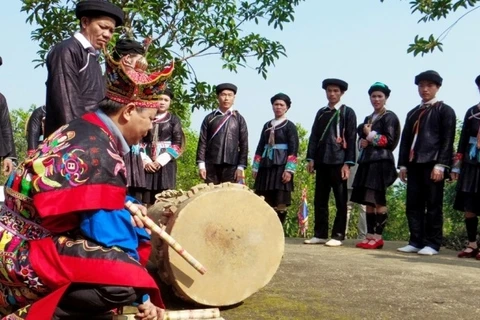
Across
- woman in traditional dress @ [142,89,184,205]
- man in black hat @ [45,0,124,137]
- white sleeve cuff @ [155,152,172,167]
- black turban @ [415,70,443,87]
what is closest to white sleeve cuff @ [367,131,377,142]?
black turban @ [415,70,443,87]

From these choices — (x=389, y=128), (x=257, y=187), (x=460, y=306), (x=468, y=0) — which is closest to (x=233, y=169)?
(x=257, y=187)

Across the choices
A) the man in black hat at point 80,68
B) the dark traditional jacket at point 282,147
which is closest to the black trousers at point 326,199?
the dark traditional jacket at point 282,147

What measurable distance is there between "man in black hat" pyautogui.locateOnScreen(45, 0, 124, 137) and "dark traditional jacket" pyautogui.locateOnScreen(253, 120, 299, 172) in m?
4.20

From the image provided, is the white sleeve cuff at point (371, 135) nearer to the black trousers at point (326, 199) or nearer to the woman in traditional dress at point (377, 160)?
the woman in traditional dress at point (377, 160)

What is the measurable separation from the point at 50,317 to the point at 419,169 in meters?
5.44

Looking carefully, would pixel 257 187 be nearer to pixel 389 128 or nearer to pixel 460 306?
pixel 389 128

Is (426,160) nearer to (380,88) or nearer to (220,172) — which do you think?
(380,88)

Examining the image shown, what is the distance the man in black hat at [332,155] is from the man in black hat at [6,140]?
133 inches

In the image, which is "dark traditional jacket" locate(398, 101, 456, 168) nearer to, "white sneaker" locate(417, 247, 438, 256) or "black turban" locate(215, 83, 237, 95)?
"white sneaker" locate(417, 247, 438, 256)

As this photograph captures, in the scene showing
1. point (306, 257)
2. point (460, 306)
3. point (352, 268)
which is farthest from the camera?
point (306, 257)

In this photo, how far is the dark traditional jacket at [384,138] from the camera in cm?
779

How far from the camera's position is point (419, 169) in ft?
24.8

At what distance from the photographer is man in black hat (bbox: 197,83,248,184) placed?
8.34 m

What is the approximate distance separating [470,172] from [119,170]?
5.16 meters
